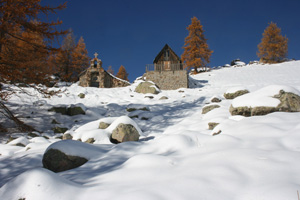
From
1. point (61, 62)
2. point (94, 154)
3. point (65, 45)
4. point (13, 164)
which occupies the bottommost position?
point (13, 164)

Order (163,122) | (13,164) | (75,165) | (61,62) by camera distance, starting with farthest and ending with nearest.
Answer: (61,62)
(163,122)
(13,164)
(75,165)

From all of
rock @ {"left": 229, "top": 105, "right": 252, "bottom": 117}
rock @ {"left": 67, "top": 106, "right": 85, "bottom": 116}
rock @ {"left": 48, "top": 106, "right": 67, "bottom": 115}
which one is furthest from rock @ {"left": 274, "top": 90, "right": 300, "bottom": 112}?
rock @ {"left": 48, "top": 106, "right": 67, "bottom": 115}

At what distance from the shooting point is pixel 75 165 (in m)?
3.04

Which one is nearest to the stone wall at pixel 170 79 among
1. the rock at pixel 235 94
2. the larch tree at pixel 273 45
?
the rock at pixel 235 94

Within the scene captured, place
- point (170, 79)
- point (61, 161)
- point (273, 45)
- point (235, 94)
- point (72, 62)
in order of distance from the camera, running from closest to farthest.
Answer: point (61, 161) < point (235, 94) < point (170, 79) < point (72, 62) < point (273, 45)

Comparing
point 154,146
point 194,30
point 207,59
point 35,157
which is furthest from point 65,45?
point 154,146

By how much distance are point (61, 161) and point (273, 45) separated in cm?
3824

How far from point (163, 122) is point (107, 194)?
6.52m

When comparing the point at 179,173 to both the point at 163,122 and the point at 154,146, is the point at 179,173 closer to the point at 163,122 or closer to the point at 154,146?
the point at 154,146

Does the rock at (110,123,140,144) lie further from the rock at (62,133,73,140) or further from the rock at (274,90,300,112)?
the rock at (274,90,300,112)

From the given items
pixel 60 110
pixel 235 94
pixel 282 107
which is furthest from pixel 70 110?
pixel 235 94

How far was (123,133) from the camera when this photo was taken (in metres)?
5.33

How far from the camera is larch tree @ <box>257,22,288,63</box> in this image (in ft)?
100

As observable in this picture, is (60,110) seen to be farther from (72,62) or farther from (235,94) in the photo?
(72,62)
